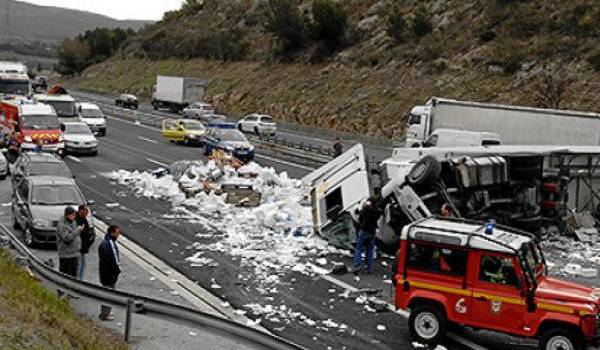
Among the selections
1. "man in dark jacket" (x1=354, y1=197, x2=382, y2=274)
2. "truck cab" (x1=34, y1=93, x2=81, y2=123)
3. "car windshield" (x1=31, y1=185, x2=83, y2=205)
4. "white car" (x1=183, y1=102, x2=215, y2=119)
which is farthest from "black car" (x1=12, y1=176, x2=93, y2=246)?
"white car" (x1=183, y1=102, x2=215, y2=119)

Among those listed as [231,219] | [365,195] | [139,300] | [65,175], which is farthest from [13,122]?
[139,300]

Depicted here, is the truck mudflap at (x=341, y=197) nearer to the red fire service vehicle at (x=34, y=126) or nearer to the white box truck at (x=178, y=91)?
the red fire service vehicle at (x=34, y=126)

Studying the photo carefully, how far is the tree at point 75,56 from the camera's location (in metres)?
119

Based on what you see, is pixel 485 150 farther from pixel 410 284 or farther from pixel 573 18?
pixel 573 18

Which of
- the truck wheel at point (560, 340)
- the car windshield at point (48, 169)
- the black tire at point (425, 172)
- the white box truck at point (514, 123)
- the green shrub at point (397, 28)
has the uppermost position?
the green shrub at point (397, 28)

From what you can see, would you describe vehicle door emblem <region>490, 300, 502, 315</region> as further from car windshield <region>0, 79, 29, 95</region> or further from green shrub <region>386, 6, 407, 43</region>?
green shrub <region>386, 6, 407, 43</region>

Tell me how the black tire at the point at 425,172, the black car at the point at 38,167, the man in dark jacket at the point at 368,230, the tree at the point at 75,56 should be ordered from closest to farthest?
the man in dark jacket at the point at 368,230 → the black tire at the point at 425,172 → the black car at the point at 38,167 → the tree at the point at 75,56

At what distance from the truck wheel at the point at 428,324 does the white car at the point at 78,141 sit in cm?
2721

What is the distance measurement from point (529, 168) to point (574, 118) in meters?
7.31

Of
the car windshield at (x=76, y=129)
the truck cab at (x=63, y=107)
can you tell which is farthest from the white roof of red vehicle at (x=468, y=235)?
the truck cab at (x=63, y=107)

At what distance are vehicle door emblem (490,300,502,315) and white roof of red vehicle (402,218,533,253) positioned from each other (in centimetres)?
76

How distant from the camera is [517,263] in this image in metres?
11.6

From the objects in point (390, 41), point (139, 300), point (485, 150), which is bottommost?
point (139, 300)

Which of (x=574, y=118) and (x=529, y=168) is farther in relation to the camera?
(x=574, y=118)
